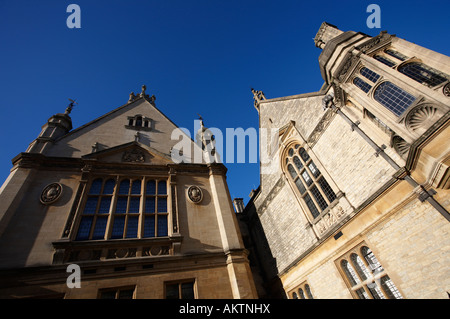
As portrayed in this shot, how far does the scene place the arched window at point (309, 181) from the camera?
1006 centimetres

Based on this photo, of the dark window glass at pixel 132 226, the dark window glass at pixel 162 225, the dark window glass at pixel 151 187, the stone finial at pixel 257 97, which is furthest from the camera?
the stone finial at pixel 257 97

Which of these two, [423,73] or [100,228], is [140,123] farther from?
[423,73]

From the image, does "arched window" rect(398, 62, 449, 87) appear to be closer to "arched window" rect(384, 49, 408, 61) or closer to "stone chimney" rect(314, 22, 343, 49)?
"arched window" rect(384, 49, 408, 61)

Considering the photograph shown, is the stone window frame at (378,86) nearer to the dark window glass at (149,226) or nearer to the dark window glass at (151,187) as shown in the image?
the dark window glass at (149,226)

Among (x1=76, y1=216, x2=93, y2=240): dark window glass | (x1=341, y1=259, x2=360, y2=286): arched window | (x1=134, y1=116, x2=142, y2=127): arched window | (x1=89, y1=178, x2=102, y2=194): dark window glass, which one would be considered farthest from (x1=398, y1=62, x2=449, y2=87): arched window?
(x1=134, y1=116, x2=142, y2=127): arched window

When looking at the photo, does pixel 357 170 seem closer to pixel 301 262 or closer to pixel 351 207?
pixel 351 207

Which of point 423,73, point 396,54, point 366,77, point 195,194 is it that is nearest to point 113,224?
point 195,194

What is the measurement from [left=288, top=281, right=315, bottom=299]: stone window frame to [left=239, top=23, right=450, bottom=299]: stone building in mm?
54

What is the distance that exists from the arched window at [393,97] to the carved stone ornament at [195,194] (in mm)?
9300

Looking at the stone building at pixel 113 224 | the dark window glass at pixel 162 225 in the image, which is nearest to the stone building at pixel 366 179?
the stone building at pixel 113 224

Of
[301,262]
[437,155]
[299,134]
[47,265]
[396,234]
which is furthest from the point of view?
[299,134]

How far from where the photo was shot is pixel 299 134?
12.1 meters
